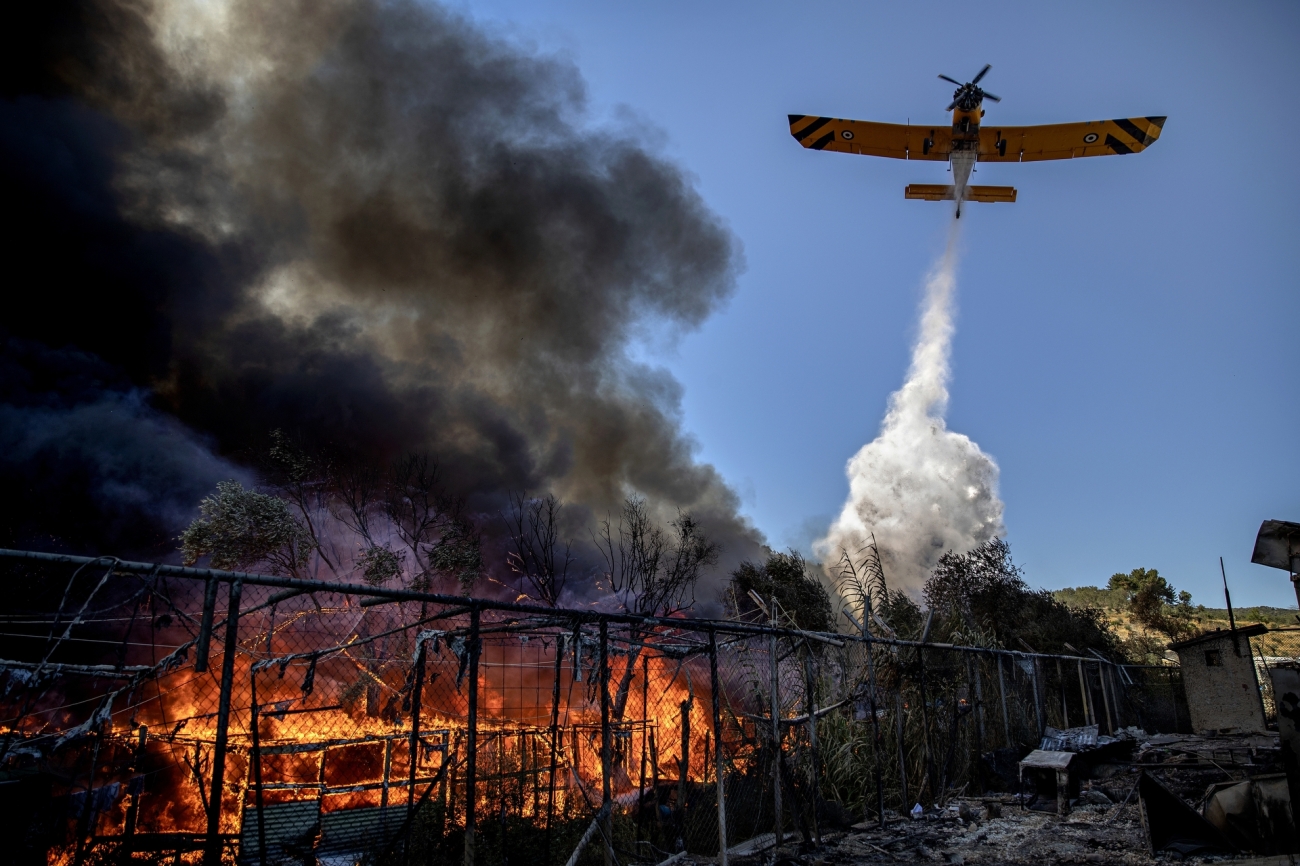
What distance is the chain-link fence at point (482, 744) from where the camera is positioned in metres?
6.93

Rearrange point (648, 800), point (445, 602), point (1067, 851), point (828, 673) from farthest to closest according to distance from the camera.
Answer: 1. point (828, 673)
2. point (648, 800)
3. point (1067, 851)
4. point (445, 602)

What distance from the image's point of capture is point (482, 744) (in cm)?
1216

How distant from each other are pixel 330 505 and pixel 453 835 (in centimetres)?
3334

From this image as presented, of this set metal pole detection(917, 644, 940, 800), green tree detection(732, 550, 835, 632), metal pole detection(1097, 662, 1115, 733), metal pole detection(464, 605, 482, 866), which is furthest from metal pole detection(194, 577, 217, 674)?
green tree detection(732, 550, 835, 632)

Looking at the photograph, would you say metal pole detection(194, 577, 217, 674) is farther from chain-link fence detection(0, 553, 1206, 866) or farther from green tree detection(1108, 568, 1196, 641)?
green tree detection(1108, 568, 1196, 641)

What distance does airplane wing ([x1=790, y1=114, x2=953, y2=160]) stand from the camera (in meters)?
24.0

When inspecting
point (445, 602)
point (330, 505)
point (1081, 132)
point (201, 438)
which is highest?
point (1081, 132)

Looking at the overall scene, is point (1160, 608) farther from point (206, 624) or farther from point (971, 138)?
point (206, 624)

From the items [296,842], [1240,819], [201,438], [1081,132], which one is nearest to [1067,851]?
[1240,819]

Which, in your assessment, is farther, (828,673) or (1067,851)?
(828,673)

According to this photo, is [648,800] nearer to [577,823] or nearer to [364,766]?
[577,823]

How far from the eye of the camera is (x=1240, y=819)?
7.62m

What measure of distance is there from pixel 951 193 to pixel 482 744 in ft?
82.1

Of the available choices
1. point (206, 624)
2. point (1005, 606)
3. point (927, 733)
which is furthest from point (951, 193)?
point (206, 624)
